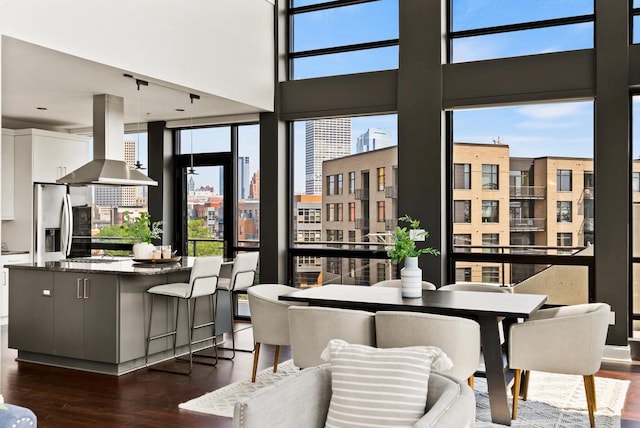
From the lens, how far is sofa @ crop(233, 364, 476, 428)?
2.17 m

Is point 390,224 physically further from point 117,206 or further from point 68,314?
point 117,206

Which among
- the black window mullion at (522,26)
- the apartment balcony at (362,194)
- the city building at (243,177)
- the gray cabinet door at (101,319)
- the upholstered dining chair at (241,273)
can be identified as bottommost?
the gray cabinet door at (101,319)

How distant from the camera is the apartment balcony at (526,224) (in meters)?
6.09

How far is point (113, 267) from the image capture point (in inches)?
215

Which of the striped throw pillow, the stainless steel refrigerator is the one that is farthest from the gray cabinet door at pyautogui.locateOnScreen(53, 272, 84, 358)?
the striped throw pillow

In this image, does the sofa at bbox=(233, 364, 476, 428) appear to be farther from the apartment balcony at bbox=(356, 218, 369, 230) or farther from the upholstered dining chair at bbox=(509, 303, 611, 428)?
the apartment balcony at bbox=(356, 218, 369, 230)

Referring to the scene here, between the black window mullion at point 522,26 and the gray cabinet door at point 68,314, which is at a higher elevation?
the black window mullion at point 522,26

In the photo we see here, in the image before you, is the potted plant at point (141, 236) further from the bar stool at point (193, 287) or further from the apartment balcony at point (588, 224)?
the apartment balcony at point (588, 224)

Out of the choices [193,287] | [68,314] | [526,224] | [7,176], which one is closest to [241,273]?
[193,287]

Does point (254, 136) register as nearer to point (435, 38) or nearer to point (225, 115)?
point (225, 115)

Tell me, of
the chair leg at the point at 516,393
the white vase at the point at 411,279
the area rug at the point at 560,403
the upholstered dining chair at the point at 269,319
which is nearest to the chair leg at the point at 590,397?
the area rug at the point at 560,403

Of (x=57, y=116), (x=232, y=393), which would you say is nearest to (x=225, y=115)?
(x=57, y=116)

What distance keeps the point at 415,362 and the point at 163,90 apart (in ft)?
14.4

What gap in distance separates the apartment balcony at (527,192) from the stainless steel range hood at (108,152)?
363 centimetres
